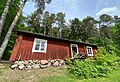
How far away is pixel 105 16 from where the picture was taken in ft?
135

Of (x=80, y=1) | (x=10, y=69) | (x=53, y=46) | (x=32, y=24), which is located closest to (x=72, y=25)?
(x=32, y=24)

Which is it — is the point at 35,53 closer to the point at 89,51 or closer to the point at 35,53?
the point at 35,53

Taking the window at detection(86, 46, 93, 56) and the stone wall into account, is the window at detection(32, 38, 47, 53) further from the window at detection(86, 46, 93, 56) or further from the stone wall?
the window at detection(86, 46, 93, 56)

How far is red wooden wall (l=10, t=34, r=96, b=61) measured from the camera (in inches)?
440

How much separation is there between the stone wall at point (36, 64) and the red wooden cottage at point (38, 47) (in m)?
0.51

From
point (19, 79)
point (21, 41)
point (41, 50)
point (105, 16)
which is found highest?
point (105, 16)

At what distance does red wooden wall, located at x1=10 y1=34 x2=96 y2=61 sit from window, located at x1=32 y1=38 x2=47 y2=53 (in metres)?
0.31

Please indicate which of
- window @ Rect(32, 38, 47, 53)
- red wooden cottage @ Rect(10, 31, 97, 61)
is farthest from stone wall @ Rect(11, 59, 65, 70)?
window @ Rect(32, 38, 47, 53)

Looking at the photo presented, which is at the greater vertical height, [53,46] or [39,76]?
[53,46]

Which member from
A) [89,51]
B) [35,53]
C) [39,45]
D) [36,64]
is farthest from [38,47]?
[89,51]

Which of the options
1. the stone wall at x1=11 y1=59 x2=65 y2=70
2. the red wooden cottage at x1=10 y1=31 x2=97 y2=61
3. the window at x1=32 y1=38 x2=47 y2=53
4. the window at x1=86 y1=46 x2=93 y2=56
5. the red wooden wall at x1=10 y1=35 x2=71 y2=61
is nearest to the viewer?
the stone wall at x1=11 y1=59 x2=65 y2=70

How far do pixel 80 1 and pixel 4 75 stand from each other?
44.8 feet

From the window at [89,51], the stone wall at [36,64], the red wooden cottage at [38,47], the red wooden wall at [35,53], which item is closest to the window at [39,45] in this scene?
the red wooden cottage at [38,47]

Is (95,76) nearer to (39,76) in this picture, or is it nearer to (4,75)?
(39,76)
